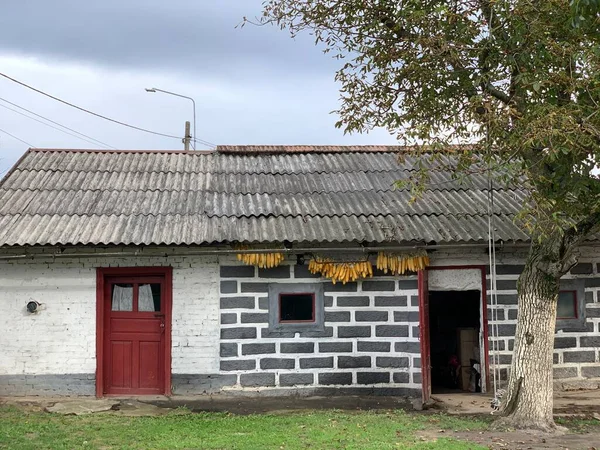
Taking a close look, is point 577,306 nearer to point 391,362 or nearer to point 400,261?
point 400,261

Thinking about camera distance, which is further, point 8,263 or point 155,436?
point 8,263

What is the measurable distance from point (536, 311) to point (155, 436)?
502 centimetres

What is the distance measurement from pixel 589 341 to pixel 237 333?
6027 mm

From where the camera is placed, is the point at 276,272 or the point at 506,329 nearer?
the point at 276,272

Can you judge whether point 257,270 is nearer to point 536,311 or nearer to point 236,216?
point 236,216

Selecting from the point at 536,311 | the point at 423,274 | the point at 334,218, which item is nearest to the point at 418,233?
the point at 423,274

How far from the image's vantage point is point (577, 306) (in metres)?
11.2

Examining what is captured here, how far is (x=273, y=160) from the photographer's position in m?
13.9

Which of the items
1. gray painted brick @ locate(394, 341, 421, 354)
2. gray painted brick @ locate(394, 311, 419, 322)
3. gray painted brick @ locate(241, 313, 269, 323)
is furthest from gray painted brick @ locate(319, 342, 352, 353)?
gray painted brick @ locate(241, 313, 269, 323)

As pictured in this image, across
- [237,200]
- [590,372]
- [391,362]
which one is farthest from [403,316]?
[237,200]

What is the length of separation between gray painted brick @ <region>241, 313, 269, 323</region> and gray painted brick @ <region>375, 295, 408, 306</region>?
1.83 metres

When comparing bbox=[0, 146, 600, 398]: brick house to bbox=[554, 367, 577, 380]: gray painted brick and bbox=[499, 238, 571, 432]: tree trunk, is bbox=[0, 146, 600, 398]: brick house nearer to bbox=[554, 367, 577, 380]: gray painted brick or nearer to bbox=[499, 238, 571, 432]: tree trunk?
bbox=[554, 367, 577, 380]: gray painted brick

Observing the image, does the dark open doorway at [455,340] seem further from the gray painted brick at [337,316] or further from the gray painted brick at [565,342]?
the gray painted brick at [337,316]

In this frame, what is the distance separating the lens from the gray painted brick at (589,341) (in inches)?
436
